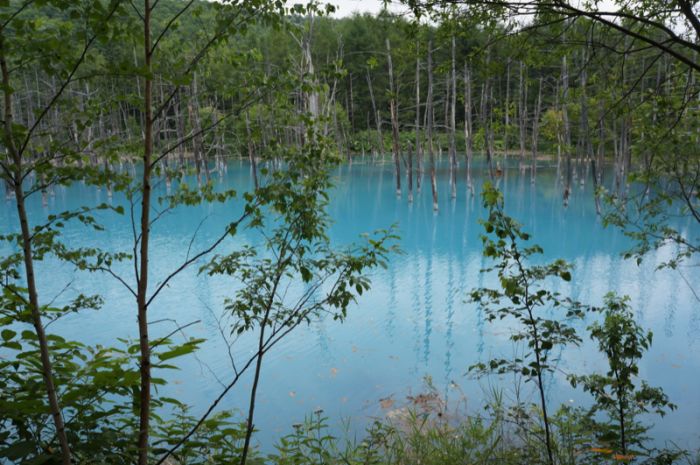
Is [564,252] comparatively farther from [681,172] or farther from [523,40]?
[523,40]

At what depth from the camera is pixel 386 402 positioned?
19.0ft

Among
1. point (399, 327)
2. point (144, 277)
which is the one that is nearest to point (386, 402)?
point (399, 327)

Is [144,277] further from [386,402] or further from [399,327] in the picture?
[399,327]

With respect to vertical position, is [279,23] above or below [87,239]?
above

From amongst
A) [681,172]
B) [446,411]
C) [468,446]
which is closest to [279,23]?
[468,446]

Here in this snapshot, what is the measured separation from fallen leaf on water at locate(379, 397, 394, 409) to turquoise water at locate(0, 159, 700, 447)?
0.06 m

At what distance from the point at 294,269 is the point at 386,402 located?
102 inches

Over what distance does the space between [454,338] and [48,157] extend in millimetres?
6718

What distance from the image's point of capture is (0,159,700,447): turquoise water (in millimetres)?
5871

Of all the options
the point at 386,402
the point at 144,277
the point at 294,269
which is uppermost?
the point at 144,277

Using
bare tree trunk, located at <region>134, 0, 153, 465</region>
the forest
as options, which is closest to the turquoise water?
the forest

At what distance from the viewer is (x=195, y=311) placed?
28.4 feet

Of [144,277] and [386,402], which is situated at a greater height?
[144,277]

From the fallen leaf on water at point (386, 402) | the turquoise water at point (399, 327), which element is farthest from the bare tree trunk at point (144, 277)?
the fallen leaf on water at point (386, 402)
